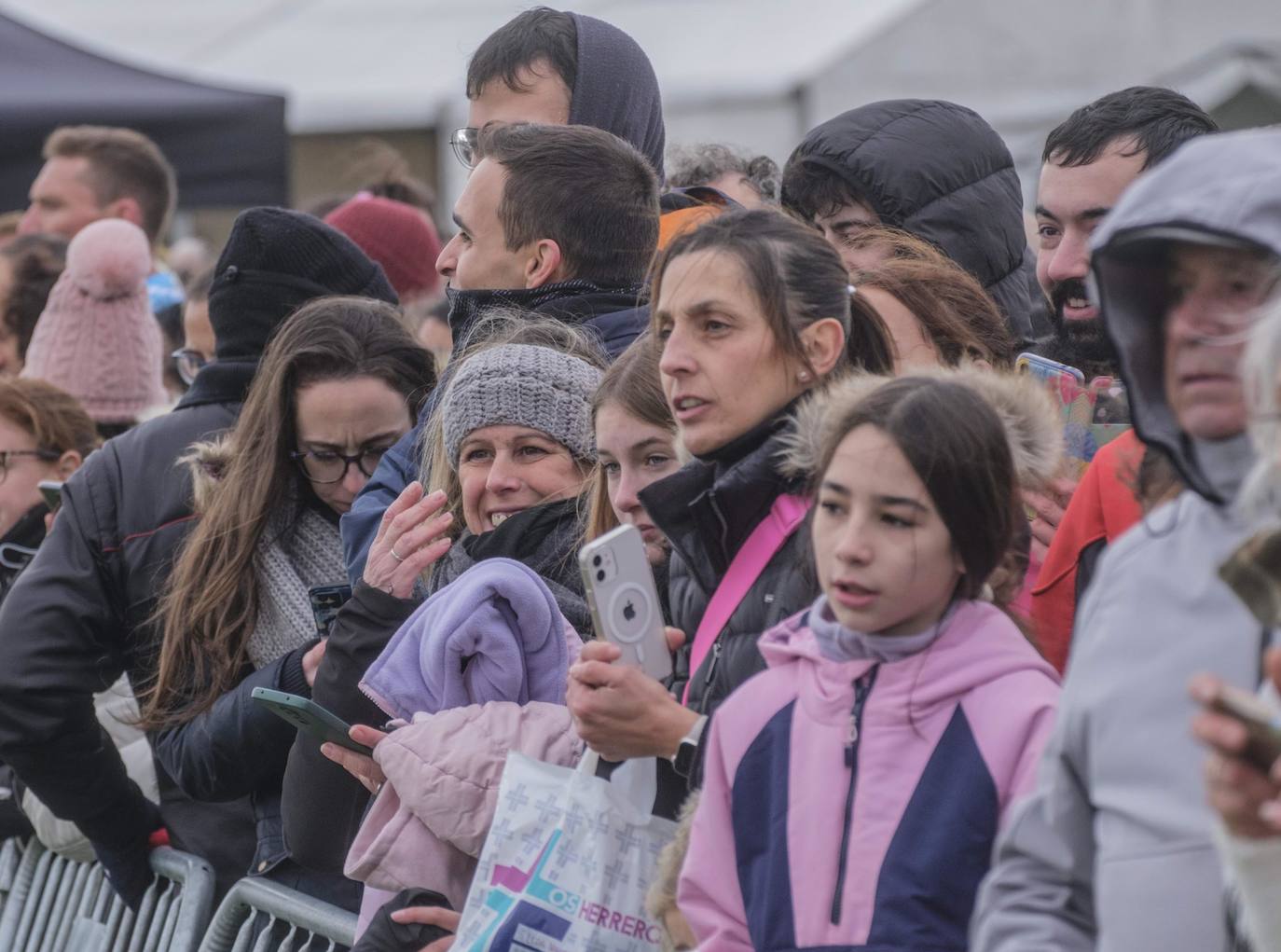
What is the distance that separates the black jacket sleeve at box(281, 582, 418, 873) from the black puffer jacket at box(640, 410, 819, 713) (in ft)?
2.51

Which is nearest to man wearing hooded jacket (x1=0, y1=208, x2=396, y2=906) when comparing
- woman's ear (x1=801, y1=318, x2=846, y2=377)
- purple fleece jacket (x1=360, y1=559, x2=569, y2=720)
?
purple fleece jacket (x1=360, y1=559, x2=569, y2=720)

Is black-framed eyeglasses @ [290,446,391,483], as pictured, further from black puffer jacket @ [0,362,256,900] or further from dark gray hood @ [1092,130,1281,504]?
dark gray hood @ [1092,130,1281,504]

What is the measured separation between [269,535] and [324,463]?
188 mm

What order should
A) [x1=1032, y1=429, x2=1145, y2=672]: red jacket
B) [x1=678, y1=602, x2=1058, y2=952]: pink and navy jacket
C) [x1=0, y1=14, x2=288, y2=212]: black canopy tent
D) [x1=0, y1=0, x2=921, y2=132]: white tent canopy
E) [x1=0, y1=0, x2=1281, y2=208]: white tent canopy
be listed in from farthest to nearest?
[x1=0, y1=0, x2=921, y2=132]: white tent canopy → [x1=0, y1=0, x2=1281, y2=208]: white tent canopy → [x1=0, y1=14, x2=288, y2=212]: black canopy tent → [x1=1032, y1=429, x2=1145, y2=672]: red jacket → [x1=678, y1=602, x2=1058, y2=952]: pink and navy jacket

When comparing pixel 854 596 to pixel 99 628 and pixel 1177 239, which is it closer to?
pixel 1177 239

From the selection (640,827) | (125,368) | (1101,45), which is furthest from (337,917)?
(1101,45)

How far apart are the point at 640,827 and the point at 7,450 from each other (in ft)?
10.1

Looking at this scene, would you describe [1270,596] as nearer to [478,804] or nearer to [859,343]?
[859,343]

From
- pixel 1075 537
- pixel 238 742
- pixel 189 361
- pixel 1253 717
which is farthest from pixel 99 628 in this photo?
pixel 1253 717

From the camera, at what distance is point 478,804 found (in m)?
2.95

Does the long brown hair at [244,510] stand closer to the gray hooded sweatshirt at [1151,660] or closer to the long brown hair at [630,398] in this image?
the long brown hair at [630,398]

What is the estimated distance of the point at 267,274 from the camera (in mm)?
4500

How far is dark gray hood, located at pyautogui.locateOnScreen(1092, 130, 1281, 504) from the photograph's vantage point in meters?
1.84

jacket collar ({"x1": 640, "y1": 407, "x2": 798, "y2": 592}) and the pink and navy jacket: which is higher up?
jacket collar ({"x1": 640, "y1": 407, "x2": 798, "y2": 592})
